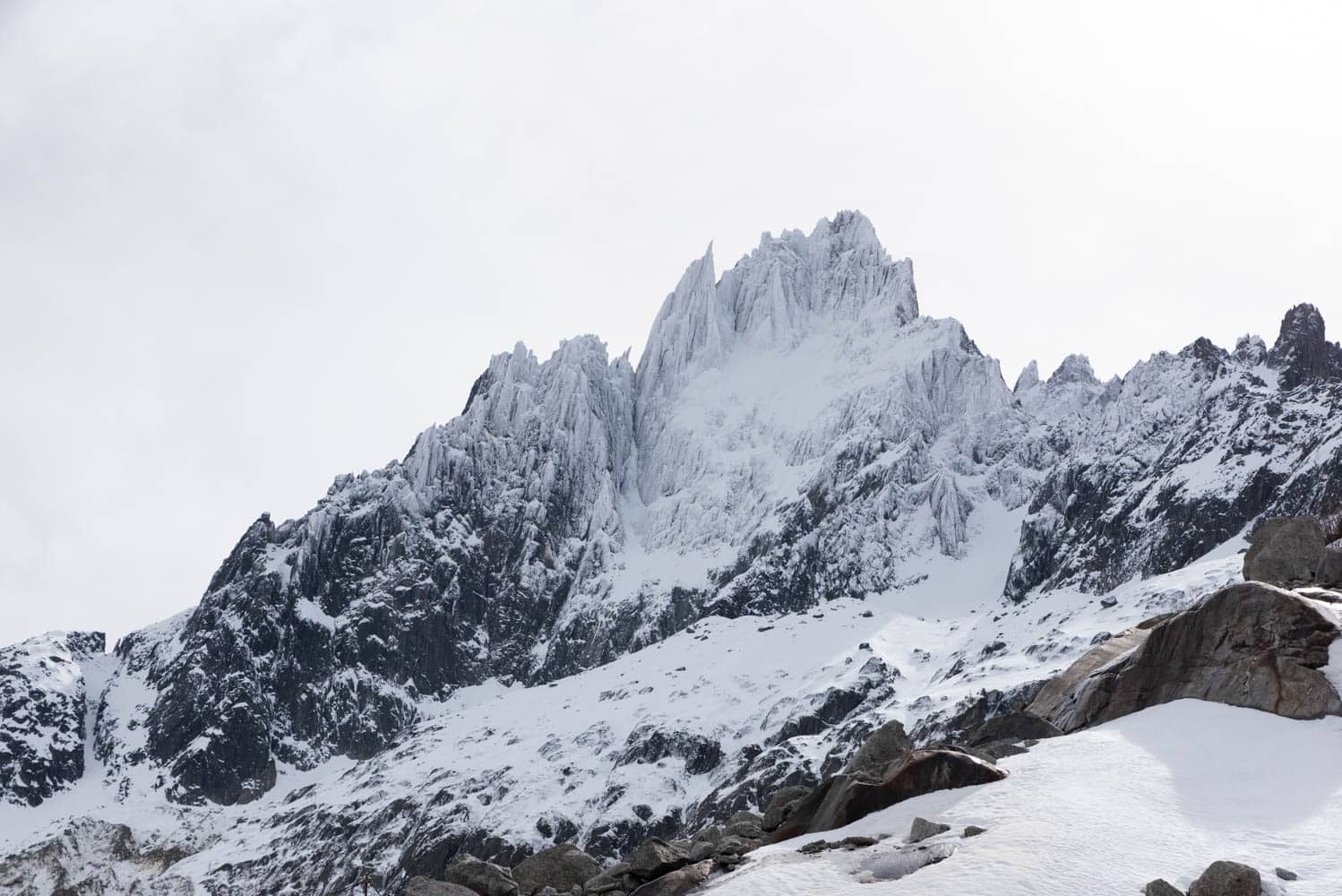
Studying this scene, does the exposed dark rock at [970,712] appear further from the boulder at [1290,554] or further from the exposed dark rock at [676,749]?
the boulder at [1290,554]

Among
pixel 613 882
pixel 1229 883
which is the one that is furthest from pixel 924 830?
pixel 613 882

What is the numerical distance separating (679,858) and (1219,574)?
14324 cm

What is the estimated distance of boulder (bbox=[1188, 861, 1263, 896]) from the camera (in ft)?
77.0

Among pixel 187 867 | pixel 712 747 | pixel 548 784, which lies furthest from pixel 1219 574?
pixel 187 867

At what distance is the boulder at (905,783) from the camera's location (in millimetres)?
33562

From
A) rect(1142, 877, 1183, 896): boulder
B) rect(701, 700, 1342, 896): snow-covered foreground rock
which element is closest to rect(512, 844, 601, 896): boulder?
rect(701, 700, 1342, 896): snow-covered foreground rock

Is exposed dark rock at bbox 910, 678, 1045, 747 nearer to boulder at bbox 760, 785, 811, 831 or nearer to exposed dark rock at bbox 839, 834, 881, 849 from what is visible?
boulder at bbox 760, 785, 811, 831

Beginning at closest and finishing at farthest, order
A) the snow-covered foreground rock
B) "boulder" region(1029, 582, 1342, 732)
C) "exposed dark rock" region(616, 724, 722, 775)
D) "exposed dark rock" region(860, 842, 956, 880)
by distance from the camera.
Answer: the snow-covered foreground rock → "exposed dark rock" region(860, 842, 956, 880) → "boulder" region(1029, 582, 1342, 732) → "exposed dark rock" region(616, 724, 722, 775)

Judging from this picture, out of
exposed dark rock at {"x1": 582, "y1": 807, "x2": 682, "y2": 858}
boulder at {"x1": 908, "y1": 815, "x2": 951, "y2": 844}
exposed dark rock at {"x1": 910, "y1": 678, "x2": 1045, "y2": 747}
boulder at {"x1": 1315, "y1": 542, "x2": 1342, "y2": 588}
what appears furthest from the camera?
exposed dark rock at {"x1": 582, "y1": 807, "x2": 682, "y2": 858}

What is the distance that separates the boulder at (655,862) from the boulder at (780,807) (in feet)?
17.9

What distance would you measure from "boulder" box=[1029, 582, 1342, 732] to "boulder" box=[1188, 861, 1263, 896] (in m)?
12.7

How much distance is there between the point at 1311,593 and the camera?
4100 cm

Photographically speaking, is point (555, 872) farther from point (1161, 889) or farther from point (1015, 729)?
point (1161, 889)

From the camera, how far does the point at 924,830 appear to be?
29000mm
